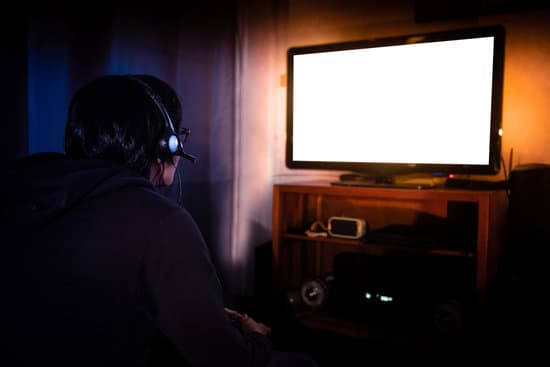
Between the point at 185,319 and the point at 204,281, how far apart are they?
0.21 feet

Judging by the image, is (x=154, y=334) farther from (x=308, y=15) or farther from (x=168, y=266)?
(x=308, y=15)

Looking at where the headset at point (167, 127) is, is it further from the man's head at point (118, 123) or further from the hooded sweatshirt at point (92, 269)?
the hooded sweatshirt at point (92, 269)

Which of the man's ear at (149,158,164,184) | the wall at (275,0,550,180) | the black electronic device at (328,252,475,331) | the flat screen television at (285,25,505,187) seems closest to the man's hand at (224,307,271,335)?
the man's ear at (149,158,164,184)

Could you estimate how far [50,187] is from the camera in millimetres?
648

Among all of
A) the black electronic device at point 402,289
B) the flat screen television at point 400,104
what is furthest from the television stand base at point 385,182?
the black electronic device at point 402,289

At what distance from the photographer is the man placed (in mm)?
642

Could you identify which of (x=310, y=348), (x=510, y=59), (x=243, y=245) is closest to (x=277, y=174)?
(x=243, y=245)

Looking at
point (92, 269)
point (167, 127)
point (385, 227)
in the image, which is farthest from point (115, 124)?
point (385, 227)

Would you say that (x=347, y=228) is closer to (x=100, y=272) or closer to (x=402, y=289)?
(x=402, y=289)

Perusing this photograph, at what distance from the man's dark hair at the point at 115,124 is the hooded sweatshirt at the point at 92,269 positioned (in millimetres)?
101

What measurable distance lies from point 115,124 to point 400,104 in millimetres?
1170

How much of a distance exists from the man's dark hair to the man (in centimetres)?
8

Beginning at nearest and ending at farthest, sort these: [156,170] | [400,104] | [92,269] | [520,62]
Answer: [92,269] → [156,170] → [400,104] → [520,62]

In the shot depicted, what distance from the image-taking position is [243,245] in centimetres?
238
